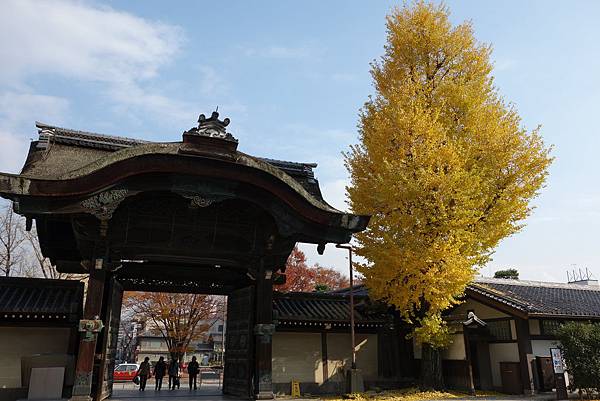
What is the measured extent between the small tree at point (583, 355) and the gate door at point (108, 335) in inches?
549

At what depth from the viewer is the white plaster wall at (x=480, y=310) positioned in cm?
1700

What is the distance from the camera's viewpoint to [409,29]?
17.0 m

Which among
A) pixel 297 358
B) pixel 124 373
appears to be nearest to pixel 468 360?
pixel 297 358

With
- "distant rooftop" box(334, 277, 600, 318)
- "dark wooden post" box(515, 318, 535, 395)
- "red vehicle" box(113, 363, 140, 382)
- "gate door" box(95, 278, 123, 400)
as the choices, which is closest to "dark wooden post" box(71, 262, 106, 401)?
"gate door" box(95, 278, 123, 400)

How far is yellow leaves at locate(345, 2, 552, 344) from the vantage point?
14031 mm

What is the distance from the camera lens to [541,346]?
1619cm

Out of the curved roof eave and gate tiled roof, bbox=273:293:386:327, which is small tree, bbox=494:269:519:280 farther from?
the curved roof eave

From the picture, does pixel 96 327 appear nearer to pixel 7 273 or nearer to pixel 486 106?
pixel 486 106

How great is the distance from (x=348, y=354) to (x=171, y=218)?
30.4 ft

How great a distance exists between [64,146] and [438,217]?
11.4 meters

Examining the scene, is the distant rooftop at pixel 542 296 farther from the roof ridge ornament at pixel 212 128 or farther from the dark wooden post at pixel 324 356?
the roof ridge ornament at pixel 212 128

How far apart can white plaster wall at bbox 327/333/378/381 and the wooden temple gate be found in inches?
182

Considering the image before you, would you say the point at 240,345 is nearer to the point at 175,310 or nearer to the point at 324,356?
the point at 324,356

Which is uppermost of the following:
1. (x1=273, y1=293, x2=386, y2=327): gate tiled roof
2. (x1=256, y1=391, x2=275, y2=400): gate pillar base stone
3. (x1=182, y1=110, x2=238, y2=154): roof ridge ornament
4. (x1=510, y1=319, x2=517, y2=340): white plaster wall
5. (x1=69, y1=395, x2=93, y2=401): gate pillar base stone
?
(x1=182, y1=110, x2=238, y2=154): roof ridge ornament
